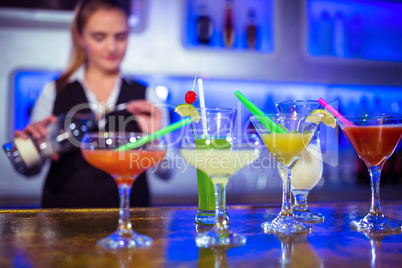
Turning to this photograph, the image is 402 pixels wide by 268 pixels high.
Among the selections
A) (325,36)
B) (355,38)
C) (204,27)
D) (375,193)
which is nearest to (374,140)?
Answer: (375,193)

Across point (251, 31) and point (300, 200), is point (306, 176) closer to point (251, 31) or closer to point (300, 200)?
point (300, 200)

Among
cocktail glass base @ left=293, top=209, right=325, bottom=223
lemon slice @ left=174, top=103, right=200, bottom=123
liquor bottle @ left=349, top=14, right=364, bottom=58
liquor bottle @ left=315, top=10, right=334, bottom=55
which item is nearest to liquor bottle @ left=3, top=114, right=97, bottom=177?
lemon slice @ left=174, top=103, right=200, bottom=123

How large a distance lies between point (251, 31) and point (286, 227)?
2.07m

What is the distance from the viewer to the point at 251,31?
9.50ft

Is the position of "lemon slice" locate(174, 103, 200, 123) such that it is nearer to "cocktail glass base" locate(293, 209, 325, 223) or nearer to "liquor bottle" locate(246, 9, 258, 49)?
"cocktail glass base" locate(293, 209, 325, 223)

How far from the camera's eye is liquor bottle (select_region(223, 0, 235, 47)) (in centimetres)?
286

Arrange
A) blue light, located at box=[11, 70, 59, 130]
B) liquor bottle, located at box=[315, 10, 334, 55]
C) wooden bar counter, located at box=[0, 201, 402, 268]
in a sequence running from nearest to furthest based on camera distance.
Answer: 1. wooden bar counter, located at box=[0, 201, 402, 268]
2. blue light, located at box=[11, 70, 59, 130]
3. liquor bottle, located at box=[315, 10, 334, 55]

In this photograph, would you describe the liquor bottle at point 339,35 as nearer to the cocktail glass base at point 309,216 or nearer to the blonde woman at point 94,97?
the blonde woman at point 94,97

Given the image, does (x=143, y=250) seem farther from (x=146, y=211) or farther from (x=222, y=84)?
(x=222, y=84)

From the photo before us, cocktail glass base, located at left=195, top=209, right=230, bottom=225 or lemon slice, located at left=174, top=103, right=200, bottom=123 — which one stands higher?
lemon slice, located at left=174, top=103, right=200, bottom=123

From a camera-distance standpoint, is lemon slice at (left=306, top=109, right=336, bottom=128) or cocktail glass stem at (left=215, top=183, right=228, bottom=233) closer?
cocktail glass stem at (left=215, top=183, right=228, bottom=233)

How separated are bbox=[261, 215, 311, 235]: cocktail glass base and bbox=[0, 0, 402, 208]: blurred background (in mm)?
1677

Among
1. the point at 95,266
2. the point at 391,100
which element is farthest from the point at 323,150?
the point at 391,100

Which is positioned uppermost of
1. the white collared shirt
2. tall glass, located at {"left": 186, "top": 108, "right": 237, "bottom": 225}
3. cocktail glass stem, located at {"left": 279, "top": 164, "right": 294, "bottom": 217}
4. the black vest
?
the white collared shirt
